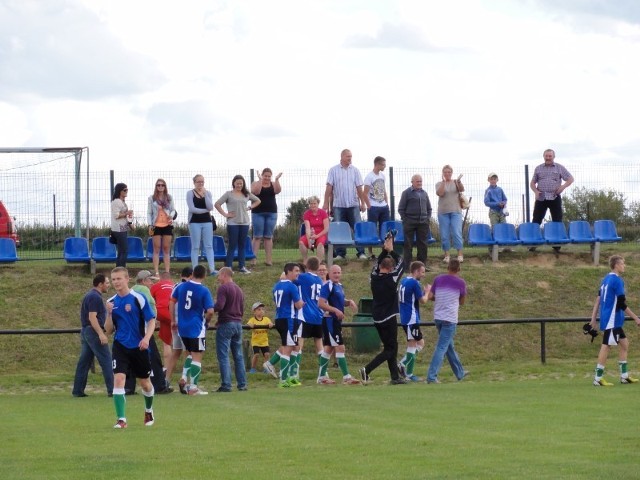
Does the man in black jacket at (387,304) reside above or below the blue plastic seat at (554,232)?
below

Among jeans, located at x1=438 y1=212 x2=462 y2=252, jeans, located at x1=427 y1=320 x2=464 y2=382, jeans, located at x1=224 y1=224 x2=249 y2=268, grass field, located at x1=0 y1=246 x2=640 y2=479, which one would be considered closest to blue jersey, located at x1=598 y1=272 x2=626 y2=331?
grass field, located at x1=0 y1=246 x2=640 y2=479

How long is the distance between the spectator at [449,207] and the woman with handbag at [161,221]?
5.65 m

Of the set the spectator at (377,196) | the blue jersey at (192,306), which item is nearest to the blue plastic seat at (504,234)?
the spectator at (377,196)

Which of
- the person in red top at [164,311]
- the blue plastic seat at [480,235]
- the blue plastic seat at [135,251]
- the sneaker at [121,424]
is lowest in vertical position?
the sneaker at [121,424]

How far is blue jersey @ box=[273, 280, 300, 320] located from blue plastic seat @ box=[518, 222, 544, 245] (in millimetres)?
10096

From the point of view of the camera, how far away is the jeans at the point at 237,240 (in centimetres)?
2514

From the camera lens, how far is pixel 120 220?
961 inches

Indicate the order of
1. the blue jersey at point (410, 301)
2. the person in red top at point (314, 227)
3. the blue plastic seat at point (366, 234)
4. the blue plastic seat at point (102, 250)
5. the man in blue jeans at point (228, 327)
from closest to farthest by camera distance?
the man in blue jeans at point (228, 327), the blue jersey at point (410, 301), the person in red top at point (314, 227), the blue plastic seat at point (102, 250), the blue plastic seat at point (366, 234)

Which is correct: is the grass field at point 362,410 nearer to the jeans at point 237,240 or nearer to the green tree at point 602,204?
the jeans at point 237,240

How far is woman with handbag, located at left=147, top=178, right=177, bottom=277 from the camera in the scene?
24453mm

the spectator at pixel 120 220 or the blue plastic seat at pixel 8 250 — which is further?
the blue plastic seat at pixel 8 250

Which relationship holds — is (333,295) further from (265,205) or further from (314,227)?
(265,205)

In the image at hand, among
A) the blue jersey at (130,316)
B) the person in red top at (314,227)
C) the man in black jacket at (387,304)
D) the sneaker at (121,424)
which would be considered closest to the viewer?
the sneaker at (121,424)

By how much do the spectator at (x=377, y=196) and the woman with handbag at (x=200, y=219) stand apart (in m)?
3.51
